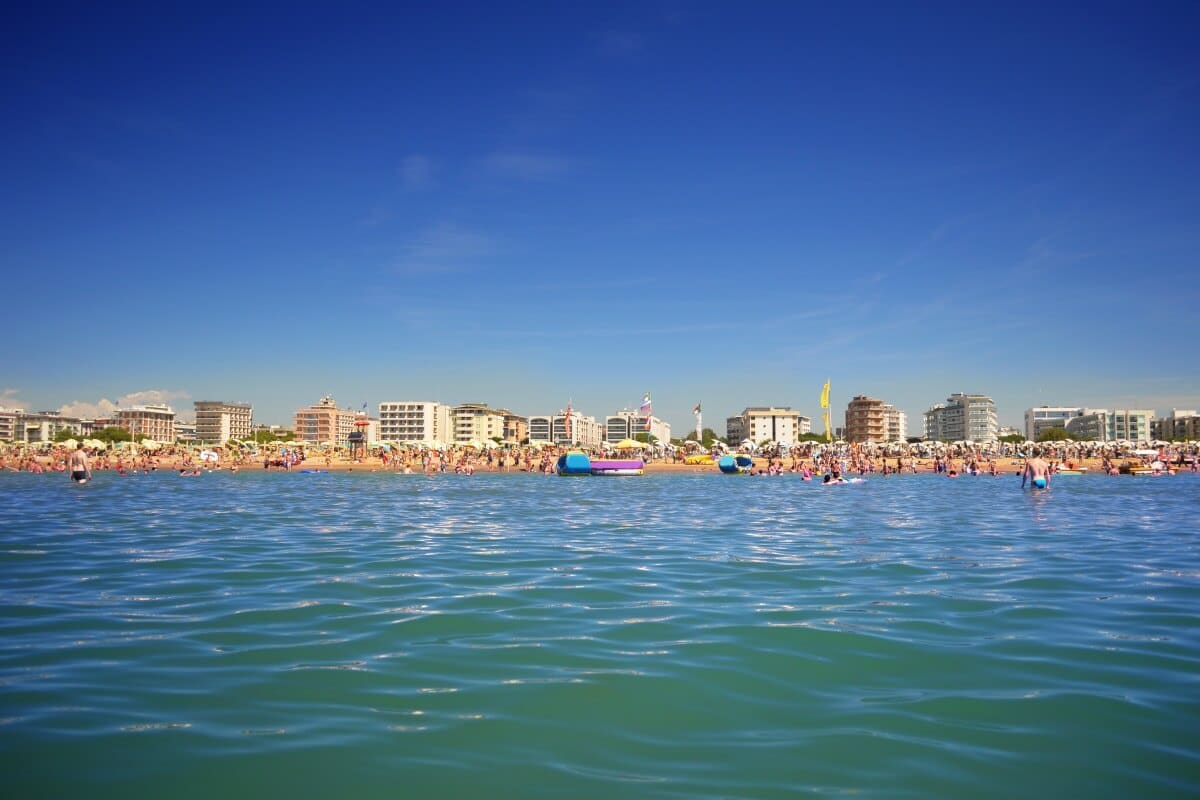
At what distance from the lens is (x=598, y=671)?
7137mm

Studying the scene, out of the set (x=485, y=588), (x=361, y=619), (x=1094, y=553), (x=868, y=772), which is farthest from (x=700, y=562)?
(x=868, y=772)

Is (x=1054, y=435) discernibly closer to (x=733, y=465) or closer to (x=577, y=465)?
(x=733, y=465)

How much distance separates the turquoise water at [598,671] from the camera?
4977mm

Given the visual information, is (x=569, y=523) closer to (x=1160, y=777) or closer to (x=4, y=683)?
(x=4, y=683)

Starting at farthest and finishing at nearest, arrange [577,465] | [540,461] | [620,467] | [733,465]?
1. [540,461]
2. [733,465]
3. [577,465]
4. [620,467]

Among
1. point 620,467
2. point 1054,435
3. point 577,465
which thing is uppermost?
point 1054,435

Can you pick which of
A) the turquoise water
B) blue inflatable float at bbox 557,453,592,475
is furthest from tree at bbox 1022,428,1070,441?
the turquoise water

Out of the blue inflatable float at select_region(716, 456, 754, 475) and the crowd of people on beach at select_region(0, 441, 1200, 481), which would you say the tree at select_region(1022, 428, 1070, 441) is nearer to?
the crowd of people on beach at select_region(0, 441, 1200, 481)

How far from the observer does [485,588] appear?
11.3 metres

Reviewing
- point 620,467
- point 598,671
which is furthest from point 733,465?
point 598,671

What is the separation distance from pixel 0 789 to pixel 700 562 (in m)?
10.7

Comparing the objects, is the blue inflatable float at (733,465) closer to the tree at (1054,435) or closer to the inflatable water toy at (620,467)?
the inflatable water toy at (620,467)

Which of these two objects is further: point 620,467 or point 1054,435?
point 1054,435

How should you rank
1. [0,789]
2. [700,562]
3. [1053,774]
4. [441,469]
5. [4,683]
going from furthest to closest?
[441,469] → [700,562] → [4,683] → [1053,774] → [0,789]
